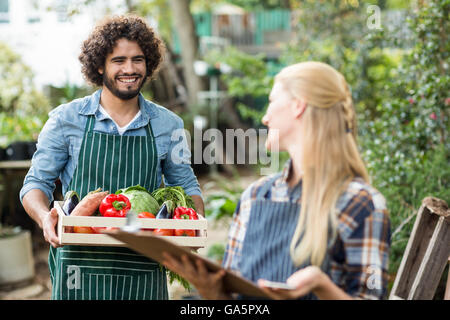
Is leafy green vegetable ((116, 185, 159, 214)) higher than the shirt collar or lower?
lower

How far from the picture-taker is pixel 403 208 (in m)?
4.34

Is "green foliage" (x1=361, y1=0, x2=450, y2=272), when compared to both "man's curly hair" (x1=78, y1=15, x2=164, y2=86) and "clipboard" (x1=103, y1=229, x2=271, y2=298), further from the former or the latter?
"clipboard" (x1=103, y1=229, x2=271, y2=298)

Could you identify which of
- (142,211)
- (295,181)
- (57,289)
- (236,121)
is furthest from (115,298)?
(236,121)

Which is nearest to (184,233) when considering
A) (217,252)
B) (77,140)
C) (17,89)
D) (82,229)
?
(82,229)

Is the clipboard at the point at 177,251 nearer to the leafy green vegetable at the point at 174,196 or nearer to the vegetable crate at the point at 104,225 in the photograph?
the vegetable crate at the point at 104,225

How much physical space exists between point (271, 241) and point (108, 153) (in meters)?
1.14

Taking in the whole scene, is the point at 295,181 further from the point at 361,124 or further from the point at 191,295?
the point at 361,124

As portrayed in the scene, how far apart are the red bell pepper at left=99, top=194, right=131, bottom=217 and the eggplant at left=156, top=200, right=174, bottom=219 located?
12cm

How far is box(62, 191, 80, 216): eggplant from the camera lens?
2363mm

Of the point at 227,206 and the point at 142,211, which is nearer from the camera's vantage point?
the point at 142,211

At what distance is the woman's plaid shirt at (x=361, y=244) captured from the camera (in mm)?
1609

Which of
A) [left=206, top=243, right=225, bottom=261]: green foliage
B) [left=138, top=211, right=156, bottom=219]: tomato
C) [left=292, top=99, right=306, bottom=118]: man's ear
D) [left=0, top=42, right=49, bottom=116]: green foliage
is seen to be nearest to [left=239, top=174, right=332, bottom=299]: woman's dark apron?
[left=292, top=99, right=306, bottom=118]: man's ear

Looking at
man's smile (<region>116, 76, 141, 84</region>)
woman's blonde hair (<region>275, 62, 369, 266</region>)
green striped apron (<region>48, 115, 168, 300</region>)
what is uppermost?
man's smile (<region>116, 76, 141, 84</region>)
